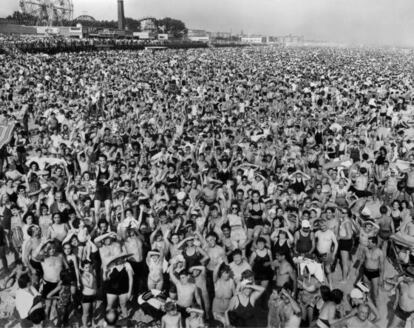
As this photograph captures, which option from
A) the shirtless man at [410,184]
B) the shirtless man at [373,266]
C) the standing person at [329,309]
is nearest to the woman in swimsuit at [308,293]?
the standing person at [329,309]

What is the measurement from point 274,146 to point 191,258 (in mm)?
4968

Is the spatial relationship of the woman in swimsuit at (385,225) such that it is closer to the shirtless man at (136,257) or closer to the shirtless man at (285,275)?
the shirtless man at (285,275)

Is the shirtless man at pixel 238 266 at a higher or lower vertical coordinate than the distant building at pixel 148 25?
lower

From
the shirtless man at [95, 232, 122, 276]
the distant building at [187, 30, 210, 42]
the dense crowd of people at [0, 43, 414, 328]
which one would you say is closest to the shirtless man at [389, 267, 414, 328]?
the dense crowd of people at [0, 43, 414, 328]

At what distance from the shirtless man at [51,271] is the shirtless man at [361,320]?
307cm

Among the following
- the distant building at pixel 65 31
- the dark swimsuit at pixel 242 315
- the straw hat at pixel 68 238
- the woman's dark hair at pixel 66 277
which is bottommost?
the dark swimsuit at pixel 242 315

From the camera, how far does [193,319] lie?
169 inches

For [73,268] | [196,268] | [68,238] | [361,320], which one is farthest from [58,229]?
[361,320]

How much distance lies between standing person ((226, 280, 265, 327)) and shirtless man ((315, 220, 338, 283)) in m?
1.45

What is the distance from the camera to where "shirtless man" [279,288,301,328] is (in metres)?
4.16

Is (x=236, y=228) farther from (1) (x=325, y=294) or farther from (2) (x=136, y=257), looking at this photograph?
(1) (x=325, y=294)

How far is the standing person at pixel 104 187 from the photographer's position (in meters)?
6.71

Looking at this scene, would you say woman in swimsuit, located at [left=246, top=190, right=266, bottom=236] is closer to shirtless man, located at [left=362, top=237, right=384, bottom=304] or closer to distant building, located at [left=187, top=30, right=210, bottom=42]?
shirtless man, located at [left=362, top=237, right=384, bottom=304]

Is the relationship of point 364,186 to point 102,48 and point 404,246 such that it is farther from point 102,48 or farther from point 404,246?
point 102,48
